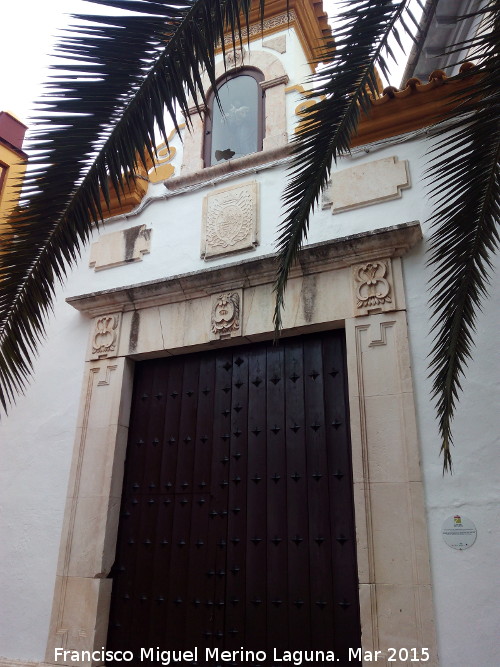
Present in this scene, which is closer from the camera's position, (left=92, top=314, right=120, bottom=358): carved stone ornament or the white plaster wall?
the white plaster wall

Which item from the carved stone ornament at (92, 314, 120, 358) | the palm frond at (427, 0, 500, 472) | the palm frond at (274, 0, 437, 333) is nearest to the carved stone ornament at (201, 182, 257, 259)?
the carved stone ornament at (92, 314, 120, 358)

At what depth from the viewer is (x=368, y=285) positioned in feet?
13.1

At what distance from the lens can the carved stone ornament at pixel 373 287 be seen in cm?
389

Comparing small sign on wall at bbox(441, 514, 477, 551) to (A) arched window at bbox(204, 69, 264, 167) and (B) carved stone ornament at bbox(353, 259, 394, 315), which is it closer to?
(B) carved stone ornament at bbox(353, 259, 394, 315)

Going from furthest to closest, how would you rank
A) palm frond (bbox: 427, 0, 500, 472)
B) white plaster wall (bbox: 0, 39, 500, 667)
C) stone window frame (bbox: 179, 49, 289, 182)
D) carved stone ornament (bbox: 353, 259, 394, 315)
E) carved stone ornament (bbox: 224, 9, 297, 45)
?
1. carved stone ornament (bbox: 224, 9, 297, 45)
2. stone window frame (bbox: 179, 49, 289, 182)
3. carved stone ornament (bbox: 353, 259, 394, 315)
4. white plaster wall (bbox: 0, 39, 500, 667)
5. palm frond (bbox: 427, 0, 500, 472)

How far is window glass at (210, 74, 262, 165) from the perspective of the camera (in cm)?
539

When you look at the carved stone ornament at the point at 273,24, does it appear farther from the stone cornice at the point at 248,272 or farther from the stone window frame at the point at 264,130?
the stone cornice at the point at 248,272

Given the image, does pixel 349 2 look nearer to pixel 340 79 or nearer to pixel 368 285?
pixel 340 79

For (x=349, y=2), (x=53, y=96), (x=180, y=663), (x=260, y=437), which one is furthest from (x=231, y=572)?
(x=349, y=2)

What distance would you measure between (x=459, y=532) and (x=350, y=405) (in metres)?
1.01

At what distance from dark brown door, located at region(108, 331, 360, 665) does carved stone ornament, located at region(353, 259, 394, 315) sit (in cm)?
35

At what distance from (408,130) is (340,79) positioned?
6.91 feet

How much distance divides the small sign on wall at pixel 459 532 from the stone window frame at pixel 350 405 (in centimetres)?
13

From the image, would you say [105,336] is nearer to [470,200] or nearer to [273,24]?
[470,200]
